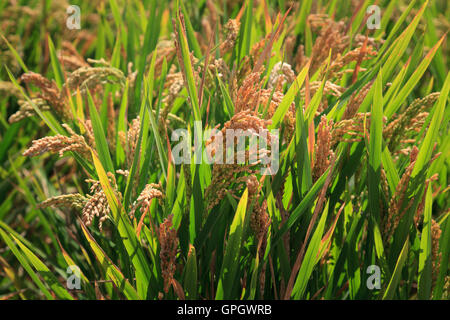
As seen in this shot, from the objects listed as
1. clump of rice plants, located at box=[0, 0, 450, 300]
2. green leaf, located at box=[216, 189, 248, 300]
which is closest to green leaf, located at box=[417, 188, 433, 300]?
clump of rice plants, located at box=[0, 0, 450, 300]

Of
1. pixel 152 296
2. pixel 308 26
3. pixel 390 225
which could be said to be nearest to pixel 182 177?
pixel 152 296

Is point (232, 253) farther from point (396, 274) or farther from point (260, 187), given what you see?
point (396, 274)

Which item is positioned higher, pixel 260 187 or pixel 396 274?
pixel 260 187

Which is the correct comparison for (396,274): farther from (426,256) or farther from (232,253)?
(232,253)

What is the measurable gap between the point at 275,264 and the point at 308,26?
0.97 m

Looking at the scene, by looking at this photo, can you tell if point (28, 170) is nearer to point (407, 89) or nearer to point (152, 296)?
point (152, 296)

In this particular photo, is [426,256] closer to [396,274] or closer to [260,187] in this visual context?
[396,274]

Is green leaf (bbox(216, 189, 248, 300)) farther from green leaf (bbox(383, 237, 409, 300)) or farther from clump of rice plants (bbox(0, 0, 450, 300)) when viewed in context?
green leaf (bbox(383, 237, 409, 300))

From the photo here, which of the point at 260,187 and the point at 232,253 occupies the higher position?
the point at 260,187

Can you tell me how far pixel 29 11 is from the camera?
2170 mm

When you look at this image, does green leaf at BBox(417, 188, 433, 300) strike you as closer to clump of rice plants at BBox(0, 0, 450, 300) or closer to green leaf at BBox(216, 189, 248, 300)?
clump of rice plants at BBox(0, 0, 450, 300)

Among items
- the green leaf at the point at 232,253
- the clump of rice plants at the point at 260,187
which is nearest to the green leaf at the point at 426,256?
the clump of rice plants at the point at 260,187

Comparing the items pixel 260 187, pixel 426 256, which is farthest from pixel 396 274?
pixel 260 187

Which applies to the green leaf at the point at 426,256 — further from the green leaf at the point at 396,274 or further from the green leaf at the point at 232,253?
the green leaf at the point at 232,253
